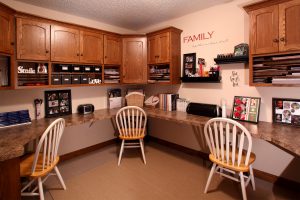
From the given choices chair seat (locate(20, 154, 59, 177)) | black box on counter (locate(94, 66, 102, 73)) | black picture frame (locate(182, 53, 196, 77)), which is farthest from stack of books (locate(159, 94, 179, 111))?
chair seat (locate(20, 154, 59, 177))

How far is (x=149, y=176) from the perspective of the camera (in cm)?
250

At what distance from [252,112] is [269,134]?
20.9 inches

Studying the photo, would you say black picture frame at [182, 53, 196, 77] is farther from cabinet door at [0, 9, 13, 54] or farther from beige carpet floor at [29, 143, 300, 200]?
cabinet door at [0, 9, 13, 54]

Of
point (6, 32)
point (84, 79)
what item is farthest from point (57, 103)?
point (6, 32)

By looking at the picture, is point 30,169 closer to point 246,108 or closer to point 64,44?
point 64,44

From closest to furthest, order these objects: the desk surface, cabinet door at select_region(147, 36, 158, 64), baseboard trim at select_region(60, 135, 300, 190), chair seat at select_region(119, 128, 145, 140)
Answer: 1. the desk surface
2. baseboard trim at select_region(60, 135, 300, 190)
3. chair seat at select_region(119, 128, 145, 140)
4. cabinet door at select_region(147, 36, 158, 64)

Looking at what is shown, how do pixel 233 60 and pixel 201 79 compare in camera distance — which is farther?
pixel 201 79

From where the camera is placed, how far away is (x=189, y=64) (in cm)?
309

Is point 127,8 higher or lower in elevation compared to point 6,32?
higher

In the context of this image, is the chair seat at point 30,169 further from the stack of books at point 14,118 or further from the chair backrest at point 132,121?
the chair backrest at point 132,121

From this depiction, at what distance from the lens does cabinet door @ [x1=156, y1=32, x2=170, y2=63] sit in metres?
3.07

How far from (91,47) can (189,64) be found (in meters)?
1.67

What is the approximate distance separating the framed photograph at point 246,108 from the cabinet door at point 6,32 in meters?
2.91

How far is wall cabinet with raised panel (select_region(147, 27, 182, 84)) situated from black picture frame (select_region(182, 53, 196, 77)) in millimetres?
107
